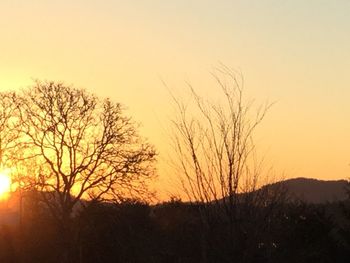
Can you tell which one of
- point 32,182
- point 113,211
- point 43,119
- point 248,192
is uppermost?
point 43,119

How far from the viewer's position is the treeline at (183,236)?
10.6 meters

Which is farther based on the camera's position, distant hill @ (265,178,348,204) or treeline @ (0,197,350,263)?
distant hill @ (265,178,348,204)

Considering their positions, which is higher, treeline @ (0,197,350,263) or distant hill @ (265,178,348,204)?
distant hill @ (265,178,348,204)

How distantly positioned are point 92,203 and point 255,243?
23.0 meters

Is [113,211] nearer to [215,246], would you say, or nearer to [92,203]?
[92,203]

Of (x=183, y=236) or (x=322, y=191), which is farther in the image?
(x=322, y=191)

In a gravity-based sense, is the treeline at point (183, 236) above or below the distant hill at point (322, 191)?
below

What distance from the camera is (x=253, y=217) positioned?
10.4 meters

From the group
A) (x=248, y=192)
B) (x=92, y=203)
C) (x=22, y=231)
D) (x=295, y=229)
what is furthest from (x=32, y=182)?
(x=248, y=192)

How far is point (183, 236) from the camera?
2355 centimetres

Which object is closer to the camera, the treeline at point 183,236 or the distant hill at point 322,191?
the treeline at point 183,236

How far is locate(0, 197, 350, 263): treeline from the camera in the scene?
10.6m

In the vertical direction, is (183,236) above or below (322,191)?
below

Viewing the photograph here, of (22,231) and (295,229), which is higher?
(22,231)
